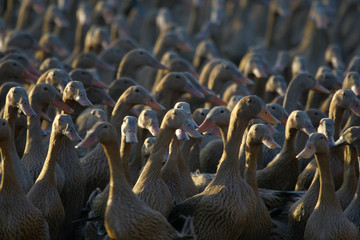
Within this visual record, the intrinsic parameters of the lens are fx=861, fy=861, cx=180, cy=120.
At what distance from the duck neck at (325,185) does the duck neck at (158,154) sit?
1.43 m

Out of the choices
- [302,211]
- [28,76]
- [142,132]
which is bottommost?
[302,211]

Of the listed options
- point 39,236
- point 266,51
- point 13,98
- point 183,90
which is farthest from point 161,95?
point 266,51

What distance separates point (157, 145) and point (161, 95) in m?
3.31

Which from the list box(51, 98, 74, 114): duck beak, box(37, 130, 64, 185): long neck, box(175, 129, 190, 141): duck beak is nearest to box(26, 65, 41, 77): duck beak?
box(51, 98, 74, 114): duck beak

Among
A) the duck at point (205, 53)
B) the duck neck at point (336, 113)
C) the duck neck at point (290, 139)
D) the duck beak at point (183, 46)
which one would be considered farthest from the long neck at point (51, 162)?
the duck beak at point (183, 46)

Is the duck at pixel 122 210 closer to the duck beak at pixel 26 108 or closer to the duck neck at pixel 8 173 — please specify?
the duck neck at pixel 8 173

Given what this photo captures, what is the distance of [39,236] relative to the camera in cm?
792

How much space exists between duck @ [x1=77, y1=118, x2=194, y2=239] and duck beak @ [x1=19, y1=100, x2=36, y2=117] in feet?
5.67

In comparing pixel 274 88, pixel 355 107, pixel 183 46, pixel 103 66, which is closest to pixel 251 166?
pixel 355 107

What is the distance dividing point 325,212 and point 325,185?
0.84 ft

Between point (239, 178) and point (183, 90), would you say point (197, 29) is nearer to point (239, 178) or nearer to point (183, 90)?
point (183, 90)

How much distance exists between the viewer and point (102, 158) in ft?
31.4

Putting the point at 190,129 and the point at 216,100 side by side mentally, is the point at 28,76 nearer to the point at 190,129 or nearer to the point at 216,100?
the point at 216,100

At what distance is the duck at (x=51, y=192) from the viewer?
824cm
